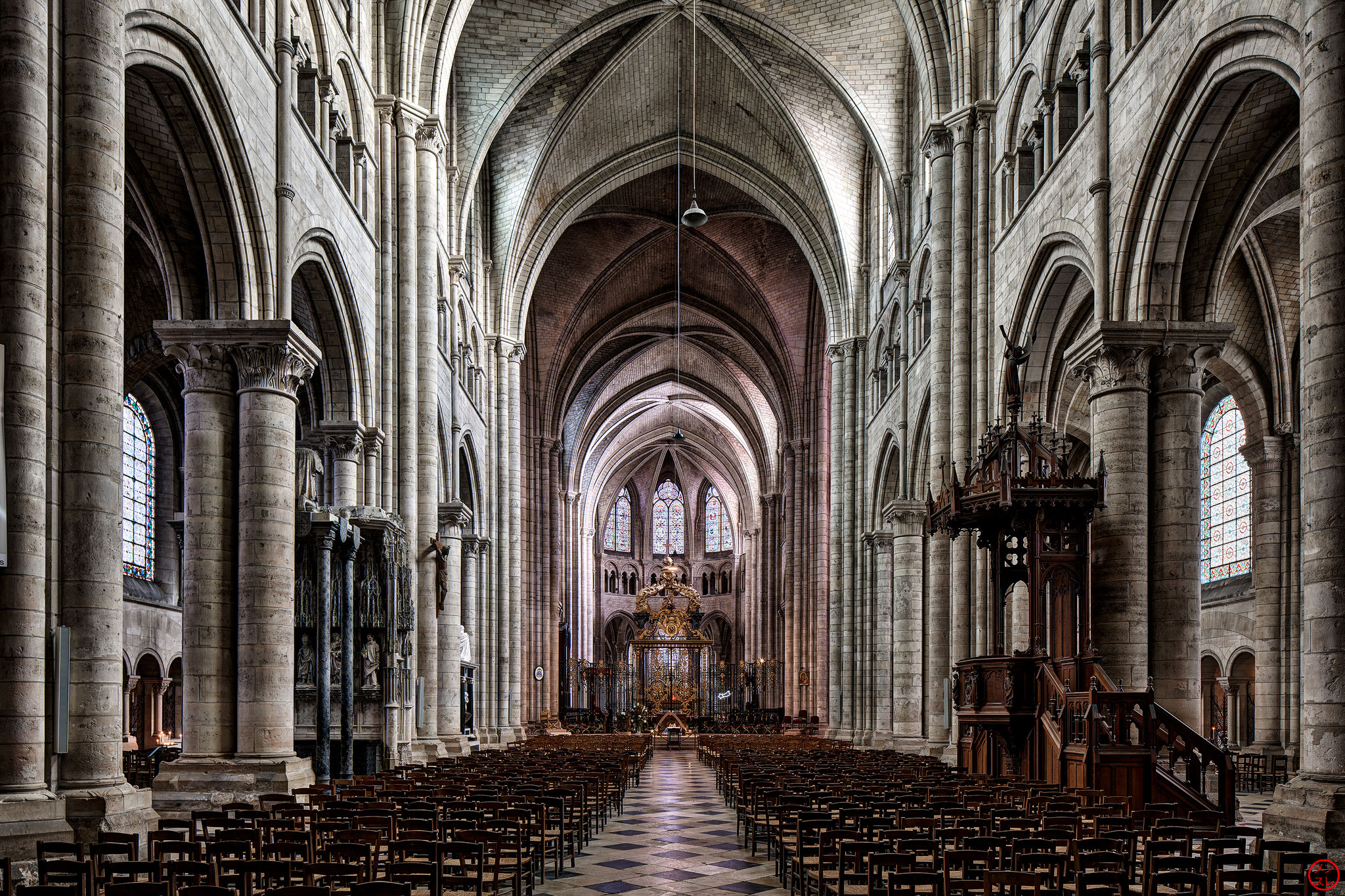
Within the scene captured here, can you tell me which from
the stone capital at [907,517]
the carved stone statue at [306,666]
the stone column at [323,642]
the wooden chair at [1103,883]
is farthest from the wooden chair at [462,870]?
the stone capital at [907,517]

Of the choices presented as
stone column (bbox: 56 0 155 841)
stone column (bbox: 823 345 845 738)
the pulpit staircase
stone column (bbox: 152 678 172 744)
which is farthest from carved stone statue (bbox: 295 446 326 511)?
stone column (bbox: 823 345 845 738)

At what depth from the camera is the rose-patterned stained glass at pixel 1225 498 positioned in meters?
29.2

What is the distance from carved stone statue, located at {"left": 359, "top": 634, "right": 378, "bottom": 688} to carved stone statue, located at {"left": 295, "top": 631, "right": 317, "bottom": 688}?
1122 millimetres

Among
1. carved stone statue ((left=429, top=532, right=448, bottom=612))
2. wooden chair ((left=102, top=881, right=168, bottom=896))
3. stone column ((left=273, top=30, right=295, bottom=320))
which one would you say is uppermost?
stone column ((left=273, top=30, right=295, bottom=320))

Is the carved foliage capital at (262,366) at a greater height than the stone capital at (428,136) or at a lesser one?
lesser

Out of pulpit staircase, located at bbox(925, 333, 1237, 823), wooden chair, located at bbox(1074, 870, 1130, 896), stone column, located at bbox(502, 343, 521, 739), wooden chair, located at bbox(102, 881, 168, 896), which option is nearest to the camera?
wooden chair, located at bbox(102, 881, 168, 896)

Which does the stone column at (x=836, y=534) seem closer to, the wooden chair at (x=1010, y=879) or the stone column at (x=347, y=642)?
the stone column at (x=347, y=642)

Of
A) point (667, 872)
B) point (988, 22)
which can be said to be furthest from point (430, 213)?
point (667, 872)

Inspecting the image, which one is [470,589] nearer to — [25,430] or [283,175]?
[283,175]

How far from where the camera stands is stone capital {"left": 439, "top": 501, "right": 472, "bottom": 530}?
28.2 metres

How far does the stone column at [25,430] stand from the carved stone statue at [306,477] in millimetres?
8161

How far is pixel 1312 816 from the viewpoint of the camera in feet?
31.3

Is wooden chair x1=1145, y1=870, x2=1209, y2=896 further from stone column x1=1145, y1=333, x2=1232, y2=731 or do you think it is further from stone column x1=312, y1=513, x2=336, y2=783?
stone column x1=312, y1=513, x2=336, y2=783

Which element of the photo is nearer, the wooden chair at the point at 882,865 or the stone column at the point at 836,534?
the wooden chair at the point at 882,865
